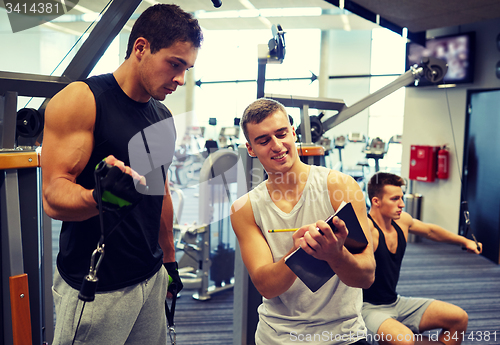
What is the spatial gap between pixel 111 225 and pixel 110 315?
287mm

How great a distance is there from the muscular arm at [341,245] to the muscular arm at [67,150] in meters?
0.60

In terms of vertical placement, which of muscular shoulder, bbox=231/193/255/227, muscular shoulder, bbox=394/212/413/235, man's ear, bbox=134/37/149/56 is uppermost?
man's ear, bbox=134/37/149/56

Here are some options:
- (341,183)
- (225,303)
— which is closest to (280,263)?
(341,183)

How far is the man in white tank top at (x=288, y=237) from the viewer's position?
4.23 ft

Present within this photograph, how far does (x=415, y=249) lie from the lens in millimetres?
5008

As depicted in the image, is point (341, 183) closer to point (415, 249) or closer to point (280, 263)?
point (280, 263)

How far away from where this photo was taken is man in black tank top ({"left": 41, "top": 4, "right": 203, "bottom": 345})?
1116mm

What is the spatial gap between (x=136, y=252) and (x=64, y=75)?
93cm

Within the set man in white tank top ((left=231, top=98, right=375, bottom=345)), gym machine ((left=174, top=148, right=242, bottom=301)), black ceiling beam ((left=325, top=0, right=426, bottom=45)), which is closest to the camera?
man in white tank top ((left=231, top=98, right=375, bottom=345))

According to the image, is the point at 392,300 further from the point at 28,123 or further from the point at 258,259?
the point at 28,123

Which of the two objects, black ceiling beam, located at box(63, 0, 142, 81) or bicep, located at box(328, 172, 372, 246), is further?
black ceiling beam, located at box(63, 0, 142, 81)

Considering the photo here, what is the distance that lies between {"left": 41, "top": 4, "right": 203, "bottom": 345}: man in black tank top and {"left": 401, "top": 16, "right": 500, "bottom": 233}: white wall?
4.80 metres

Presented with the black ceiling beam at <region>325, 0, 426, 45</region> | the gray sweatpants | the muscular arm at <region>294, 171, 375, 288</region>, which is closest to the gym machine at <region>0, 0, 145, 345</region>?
the gray sweatpants

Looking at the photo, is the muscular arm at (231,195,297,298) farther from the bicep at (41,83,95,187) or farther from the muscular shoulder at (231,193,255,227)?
the bicep at (41,83,95,187)
